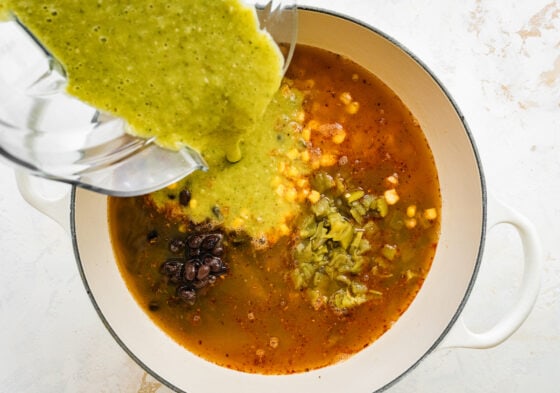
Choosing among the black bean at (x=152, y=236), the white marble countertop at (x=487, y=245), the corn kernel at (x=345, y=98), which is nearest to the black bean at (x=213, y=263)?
the black bean at (x=152, y=236)

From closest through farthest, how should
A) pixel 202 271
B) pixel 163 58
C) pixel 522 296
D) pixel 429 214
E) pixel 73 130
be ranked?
pixel 163 58
pixel 73 130
pixel 522 296
pixel 202 271
pixel 429 214

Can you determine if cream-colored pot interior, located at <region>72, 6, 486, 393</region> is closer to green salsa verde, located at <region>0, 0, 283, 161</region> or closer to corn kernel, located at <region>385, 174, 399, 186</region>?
corn kernel, located at <region>385, 174, 399, 186</region>

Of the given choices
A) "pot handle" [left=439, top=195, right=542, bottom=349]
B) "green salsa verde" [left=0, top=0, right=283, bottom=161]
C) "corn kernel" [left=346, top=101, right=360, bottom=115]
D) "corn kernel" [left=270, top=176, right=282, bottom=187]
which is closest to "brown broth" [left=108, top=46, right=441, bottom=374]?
"corn kernel" [left=346, top=101, right=360, bottom=115]

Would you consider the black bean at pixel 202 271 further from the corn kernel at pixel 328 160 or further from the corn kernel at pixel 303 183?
the corn kernel at pixel 328 160

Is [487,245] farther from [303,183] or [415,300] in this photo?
[303,183]

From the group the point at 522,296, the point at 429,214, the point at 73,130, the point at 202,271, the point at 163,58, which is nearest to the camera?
the point at 163,58

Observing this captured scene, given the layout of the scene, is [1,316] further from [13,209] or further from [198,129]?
[198,129]

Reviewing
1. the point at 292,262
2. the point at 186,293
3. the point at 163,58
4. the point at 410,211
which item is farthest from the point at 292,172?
the point at 163,58
